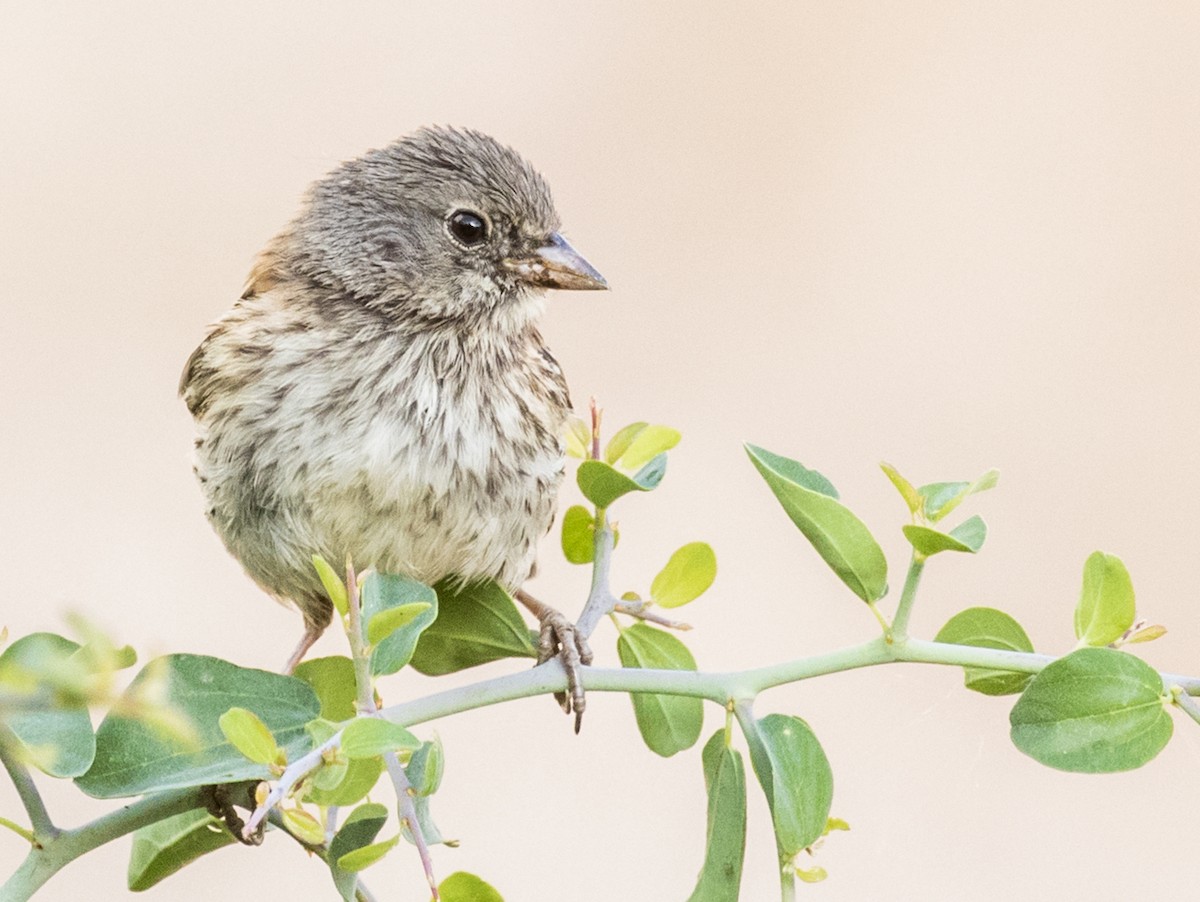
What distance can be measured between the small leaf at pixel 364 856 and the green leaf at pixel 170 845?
1.14 feet

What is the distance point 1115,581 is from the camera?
1.62 m

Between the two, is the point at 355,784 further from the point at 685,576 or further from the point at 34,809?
the point at 685,576

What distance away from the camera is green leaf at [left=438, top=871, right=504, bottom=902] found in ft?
4.59

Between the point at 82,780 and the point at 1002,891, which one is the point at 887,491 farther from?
the point at 82,780

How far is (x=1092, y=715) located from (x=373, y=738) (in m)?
0.70

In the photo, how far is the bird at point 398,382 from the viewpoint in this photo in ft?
8.89

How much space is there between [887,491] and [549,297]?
8.13 feet

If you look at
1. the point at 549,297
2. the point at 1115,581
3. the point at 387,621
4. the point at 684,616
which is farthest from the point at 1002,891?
the point at 387,621

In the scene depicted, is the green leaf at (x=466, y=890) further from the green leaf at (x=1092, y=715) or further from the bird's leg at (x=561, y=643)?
the green leaf at (x=1092, y=715)

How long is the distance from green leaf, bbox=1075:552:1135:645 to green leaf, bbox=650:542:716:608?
0.49 meters

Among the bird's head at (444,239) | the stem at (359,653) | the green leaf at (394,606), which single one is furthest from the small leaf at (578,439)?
the bird's head at (444,239)

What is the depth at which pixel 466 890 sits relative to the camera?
141cm

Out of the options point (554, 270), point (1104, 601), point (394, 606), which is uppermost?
point (554, 270)

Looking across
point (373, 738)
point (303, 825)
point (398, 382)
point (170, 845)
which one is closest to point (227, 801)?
point (170, 845)
